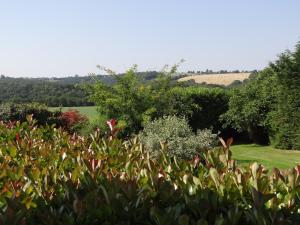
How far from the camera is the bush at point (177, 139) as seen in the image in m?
11.7

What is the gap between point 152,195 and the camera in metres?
2.91

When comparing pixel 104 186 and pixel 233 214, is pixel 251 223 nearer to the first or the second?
pixel 233 214

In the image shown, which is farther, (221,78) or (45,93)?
(221,78)

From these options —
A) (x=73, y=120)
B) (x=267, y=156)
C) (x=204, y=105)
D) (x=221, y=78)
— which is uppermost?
(x=204, y=105)

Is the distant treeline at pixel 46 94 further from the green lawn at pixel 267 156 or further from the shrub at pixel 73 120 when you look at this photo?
the green lawn at pixel 267 156

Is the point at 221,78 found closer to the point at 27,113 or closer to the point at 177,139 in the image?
the point at 27,113

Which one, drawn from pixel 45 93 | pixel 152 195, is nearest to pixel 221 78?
pixel 45 93

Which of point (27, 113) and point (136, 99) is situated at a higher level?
point (136, 99)

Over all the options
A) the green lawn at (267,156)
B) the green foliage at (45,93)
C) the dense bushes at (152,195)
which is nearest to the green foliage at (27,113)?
the green lawn at (267,156)

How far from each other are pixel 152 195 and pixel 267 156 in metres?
14.9

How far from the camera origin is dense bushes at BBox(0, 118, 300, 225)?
2.53m

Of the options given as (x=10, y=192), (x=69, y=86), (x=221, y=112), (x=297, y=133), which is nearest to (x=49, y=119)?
(x=221, y=112)

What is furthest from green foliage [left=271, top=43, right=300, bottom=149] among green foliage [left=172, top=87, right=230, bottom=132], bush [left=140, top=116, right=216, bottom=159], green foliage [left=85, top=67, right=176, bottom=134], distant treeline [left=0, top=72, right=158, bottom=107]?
distant treeline [left=0, top=72, right=158, bottom=107]

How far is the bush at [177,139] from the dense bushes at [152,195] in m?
7.95
